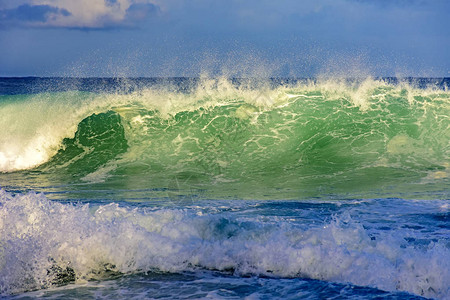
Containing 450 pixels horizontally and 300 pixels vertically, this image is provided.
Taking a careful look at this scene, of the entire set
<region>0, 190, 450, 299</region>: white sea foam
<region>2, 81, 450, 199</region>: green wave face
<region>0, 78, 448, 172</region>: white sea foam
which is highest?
<region>0, 78, 448, 172</region>: white sea foam

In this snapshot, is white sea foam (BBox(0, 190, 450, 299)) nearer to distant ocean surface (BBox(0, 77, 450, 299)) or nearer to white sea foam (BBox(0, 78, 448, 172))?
distant ocean surface (BBox(0, 77, 450, 299))

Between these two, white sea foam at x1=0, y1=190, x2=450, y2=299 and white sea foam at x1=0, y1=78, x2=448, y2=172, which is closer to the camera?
white sea foam at x1=0, y1=190, x2=450, y2=299

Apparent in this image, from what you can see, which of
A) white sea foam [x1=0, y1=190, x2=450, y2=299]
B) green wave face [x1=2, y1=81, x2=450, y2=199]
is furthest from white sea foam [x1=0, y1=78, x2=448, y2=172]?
white sea foam [x1=0, y1=190, x2=450, y2=299]

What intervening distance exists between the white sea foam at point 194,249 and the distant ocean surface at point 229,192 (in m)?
Result: 0.02

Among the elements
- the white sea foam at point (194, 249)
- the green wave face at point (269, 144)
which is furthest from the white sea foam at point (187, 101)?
the white sea foam at point (194, 249)

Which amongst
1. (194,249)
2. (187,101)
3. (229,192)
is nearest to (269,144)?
(187,101)

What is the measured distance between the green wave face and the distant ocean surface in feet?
0.17

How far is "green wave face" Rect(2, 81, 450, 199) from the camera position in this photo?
10711 mm

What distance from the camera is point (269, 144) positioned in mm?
13727

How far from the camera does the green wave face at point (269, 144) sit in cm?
1071

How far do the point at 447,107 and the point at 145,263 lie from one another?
42.1 ft

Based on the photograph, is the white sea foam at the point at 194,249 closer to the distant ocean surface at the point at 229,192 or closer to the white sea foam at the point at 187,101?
the distant ocean surface at the point at 229,192

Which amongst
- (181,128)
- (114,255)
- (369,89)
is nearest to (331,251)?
(114,255)

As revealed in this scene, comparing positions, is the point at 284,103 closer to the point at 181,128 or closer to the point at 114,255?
the point at 181,128
